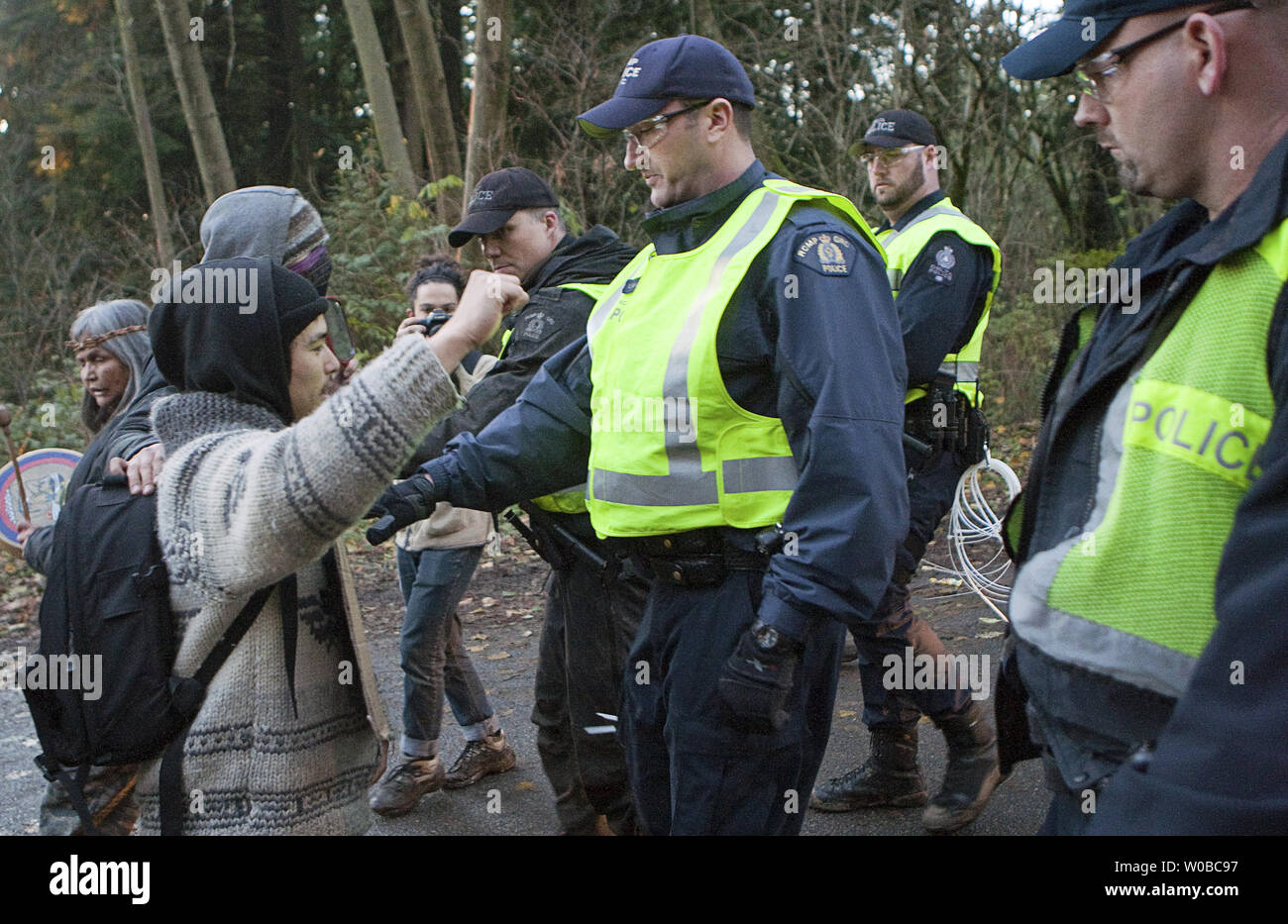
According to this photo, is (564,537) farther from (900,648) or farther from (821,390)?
(900,648)

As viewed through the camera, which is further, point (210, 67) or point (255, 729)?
point (210, 67)

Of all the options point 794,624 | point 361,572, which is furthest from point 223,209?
point 361,572

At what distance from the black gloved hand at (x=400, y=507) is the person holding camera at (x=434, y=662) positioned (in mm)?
1493

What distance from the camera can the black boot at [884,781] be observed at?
14.1 feet

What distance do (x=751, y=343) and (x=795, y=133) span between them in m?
9.60

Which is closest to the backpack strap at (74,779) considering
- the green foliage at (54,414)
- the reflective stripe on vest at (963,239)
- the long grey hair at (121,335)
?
the long grey hair at (121,335)

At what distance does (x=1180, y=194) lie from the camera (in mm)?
1652

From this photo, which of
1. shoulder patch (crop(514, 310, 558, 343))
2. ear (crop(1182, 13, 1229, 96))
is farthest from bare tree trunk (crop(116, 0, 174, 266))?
ear (crop(1182, 13, 1229, 96))

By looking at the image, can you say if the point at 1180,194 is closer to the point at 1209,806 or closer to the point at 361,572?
the point at 1209,806

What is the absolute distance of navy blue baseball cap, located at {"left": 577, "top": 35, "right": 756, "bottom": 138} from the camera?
2.79m

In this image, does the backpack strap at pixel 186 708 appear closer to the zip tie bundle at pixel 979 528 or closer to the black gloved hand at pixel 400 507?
the black gloved hand at pixel 400 507

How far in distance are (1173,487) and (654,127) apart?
1.79 meters

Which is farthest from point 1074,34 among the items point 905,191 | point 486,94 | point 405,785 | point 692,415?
point 486,94

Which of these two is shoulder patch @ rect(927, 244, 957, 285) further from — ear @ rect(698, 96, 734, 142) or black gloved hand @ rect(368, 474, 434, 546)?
black gloved hand @ rect(368, 474, 434, 546)
